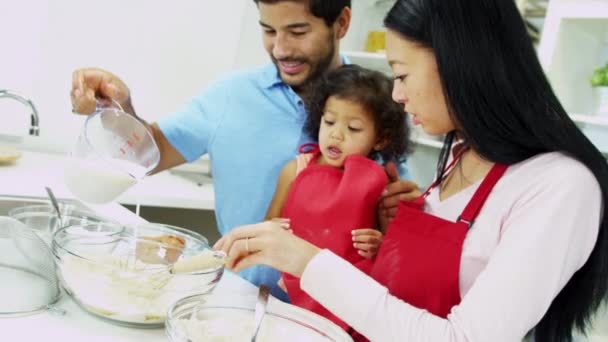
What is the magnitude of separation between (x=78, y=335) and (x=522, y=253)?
2.37 ft

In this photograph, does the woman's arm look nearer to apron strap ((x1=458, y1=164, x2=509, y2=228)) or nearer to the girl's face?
the girl's face

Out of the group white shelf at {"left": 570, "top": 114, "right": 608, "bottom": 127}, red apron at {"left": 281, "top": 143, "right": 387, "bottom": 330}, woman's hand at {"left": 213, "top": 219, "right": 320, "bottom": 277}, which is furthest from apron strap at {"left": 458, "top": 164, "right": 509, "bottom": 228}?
white shelf at {"left": 570, "top": 114, "right": 608, "bottom": 127}

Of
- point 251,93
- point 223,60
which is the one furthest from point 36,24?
point 251,93

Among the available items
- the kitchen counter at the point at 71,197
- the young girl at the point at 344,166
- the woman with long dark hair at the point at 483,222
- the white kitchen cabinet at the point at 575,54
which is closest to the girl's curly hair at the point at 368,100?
the young girl at the point at 344,166

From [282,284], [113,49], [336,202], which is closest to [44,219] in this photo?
[282,284]

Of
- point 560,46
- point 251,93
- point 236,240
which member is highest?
point 560,46

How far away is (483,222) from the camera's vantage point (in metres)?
1.00

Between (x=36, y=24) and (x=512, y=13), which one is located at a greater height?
(x=512, y=13)

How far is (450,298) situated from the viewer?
3.33 feet

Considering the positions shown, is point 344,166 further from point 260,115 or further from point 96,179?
point 96,179

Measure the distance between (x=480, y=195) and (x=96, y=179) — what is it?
0.76 meters

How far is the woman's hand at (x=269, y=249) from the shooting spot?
1.03 meters

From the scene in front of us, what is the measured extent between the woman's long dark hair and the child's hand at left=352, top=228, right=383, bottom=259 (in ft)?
1.41

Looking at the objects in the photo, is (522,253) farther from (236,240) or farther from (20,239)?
(20,239)
